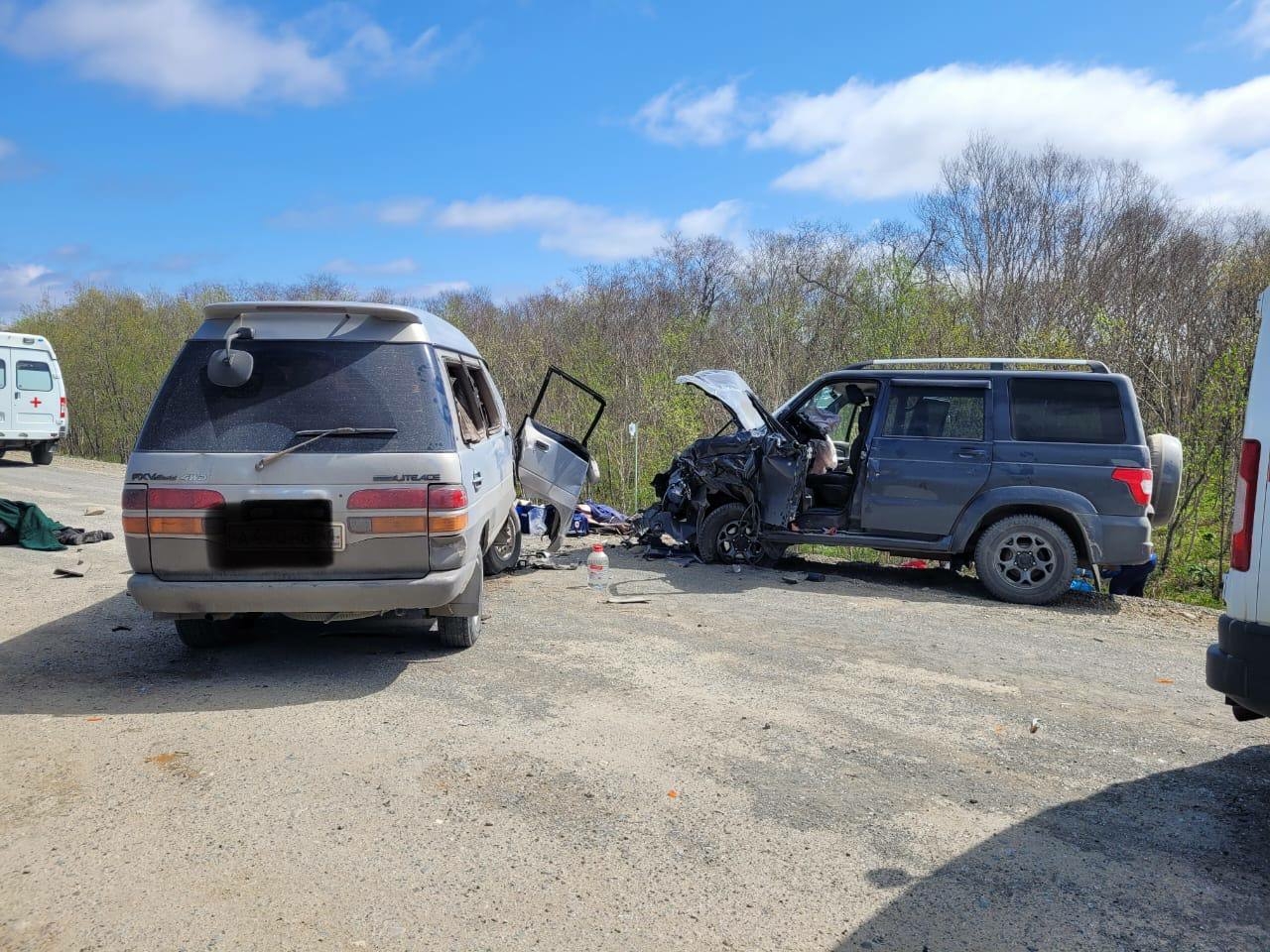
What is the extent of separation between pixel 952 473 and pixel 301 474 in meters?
5.68

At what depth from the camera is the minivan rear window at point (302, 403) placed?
4.82 meters

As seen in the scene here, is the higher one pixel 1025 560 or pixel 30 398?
pixel 30 398

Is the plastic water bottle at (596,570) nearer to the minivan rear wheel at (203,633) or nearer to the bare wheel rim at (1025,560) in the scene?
the minivan rear wheel at (203,633)

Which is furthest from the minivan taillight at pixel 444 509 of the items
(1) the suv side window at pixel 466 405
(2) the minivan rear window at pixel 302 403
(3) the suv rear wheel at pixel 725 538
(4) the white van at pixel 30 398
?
(4) the white van at pixel 30 398

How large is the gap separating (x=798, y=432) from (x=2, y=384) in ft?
53.9

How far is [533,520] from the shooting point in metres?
9.72

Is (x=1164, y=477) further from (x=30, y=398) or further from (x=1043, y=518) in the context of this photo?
(x=30, y=398)

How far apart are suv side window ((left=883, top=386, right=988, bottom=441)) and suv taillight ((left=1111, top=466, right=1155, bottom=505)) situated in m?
1.20

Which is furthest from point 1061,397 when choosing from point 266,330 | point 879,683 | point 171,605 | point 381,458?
point 171,605

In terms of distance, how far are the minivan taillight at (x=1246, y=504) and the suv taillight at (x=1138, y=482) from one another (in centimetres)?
460

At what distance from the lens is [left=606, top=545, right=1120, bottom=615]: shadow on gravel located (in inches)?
311

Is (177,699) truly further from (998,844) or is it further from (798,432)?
(798,432)

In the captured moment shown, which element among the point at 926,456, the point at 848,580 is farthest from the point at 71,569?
the point at 926,456

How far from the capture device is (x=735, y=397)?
8906 millimetres
